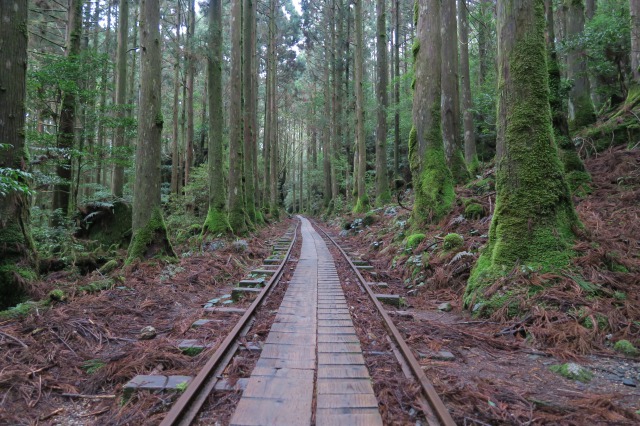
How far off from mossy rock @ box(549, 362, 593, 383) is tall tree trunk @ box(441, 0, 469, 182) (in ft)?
32.8

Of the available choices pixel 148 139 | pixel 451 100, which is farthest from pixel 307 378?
pixel 451 100

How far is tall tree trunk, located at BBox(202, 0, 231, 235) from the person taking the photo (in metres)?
12.0

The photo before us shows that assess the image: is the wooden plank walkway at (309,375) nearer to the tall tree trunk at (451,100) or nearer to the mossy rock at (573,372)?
the mossy rock at (573,372)

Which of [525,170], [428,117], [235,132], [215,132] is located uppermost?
[235,132]

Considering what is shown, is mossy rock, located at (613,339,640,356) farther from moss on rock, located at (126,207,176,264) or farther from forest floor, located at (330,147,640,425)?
moss on rock, located at (126,207,176,264)

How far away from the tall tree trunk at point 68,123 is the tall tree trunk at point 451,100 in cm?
1209

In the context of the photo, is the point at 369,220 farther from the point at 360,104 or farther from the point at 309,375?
the point at 309,375

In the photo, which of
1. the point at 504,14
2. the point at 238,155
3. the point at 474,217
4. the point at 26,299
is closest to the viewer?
the point at 26,299

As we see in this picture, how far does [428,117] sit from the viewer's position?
990 cm

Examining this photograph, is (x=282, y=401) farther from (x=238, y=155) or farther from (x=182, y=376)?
(x=238, y=155)

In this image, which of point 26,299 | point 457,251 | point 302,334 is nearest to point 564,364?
point 302,334

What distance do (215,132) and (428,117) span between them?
7.53m

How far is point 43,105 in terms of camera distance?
10312 millimetres

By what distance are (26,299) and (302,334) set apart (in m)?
4.21
